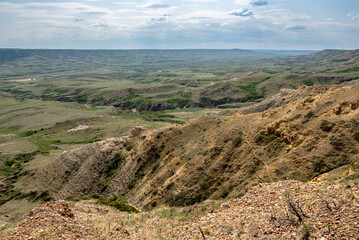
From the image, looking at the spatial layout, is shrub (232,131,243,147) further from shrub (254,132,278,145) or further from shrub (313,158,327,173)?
shrub (313,158,327,173)

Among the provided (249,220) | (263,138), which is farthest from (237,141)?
(249,220)

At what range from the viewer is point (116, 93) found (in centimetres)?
18738

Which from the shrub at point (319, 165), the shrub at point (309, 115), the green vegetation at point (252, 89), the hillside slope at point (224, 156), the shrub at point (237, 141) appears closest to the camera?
the shrub at point (319, 165)

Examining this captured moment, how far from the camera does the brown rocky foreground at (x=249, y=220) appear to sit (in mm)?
10938

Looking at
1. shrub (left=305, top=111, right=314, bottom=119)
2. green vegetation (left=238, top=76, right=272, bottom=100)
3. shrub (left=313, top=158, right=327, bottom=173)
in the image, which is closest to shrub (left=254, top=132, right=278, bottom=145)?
shrub (left=305, top=111, right=314, bottom=119)

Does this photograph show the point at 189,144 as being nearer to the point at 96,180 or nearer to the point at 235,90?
the point at 96,180

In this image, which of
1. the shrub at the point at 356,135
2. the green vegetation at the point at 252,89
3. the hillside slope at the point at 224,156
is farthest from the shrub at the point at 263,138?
the green vegetation at the point at 252,89

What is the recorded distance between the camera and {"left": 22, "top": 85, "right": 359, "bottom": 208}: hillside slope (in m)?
20.7

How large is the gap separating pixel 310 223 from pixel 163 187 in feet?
60.1

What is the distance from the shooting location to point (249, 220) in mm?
13336

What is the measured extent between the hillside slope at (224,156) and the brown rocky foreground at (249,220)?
482cm

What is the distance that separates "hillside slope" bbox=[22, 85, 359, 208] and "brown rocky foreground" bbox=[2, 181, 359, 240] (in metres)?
4.82

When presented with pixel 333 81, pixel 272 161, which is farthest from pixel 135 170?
pixel 333 81

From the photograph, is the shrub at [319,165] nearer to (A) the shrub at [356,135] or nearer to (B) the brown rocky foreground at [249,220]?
(A) the shrub at [356,135]
